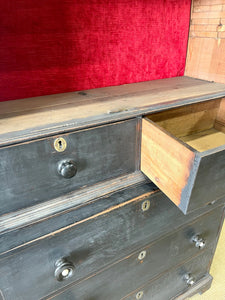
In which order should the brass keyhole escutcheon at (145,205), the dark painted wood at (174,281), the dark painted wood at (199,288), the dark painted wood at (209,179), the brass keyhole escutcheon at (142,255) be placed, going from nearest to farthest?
the dark painted wood at (209,179) → the brass keyhole escutcheon at (145,205) → the brass keyhole escutcheon at (142,255) → the dark painted wood at (174,281) → the dark painted wood at (199,288)

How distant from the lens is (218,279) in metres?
1.15

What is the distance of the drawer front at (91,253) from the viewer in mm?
526

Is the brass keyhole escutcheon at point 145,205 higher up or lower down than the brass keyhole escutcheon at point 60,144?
lower down

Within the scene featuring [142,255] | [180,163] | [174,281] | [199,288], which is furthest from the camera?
[199,288]

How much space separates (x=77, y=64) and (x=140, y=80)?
28 cm

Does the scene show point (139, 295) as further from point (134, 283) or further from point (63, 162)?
point (63, 162)

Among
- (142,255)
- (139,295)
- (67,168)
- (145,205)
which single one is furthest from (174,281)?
(67,168)

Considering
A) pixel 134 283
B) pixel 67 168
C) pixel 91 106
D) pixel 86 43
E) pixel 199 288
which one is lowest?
pixel 199 288

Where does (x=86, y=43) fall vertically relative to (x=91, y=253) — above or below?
above

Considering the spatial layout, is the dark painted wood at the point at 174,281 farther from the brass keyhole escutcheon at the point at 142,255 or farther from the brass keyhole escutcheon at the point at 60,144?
the brass keyhole escutcheon at the point at 60,144

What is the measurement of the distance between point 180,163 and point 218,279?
1.01 meters

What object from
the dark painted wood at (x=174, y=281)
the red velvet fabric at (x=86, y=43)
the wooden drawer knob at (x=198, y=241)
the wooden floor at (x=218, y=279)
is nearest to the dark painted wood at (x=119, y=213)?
the wooden drawer knob at (x=198, y=241)

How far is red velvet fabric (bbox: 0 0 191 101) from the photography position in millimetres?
Result: 667

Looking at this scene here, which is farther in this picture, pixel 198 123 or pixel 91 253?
pixel 198 123
